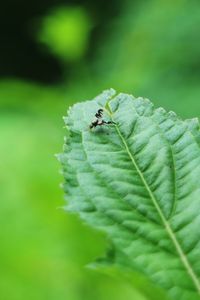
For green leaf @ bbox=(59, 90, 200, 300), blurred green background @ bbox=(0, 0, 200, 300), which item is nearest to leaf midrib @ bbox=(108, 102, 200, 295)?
green leaf @ bbox=(59, 90, 200, 300)

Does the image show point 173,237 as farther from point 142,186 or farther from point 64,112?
point 64,112

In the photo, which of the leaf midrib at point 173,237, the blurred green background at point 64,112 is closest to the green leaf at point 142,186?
the leaf midrib at point 173,237

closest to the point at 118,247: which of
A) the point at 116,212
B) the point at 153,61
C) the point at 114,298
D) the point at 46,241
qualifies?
the point at 116,212

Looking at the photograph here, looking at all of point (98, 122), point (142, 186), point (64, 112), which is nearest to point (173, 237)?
point (142, 186)

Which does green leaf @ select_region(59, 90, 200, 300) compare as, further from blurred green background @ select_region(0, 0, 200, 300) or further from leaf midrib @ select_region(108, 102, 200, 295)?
blurred green background @ select_region(0, 0, 200, 300)

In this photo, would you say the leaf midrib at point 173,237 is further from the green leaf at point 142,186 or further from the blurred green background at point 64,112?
the blurred green background at point 64,112

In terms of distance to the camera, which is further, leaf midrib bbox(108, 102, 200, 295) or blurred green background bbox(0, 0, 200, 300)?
blurred green background bbox(0, 0, 200, 300)
